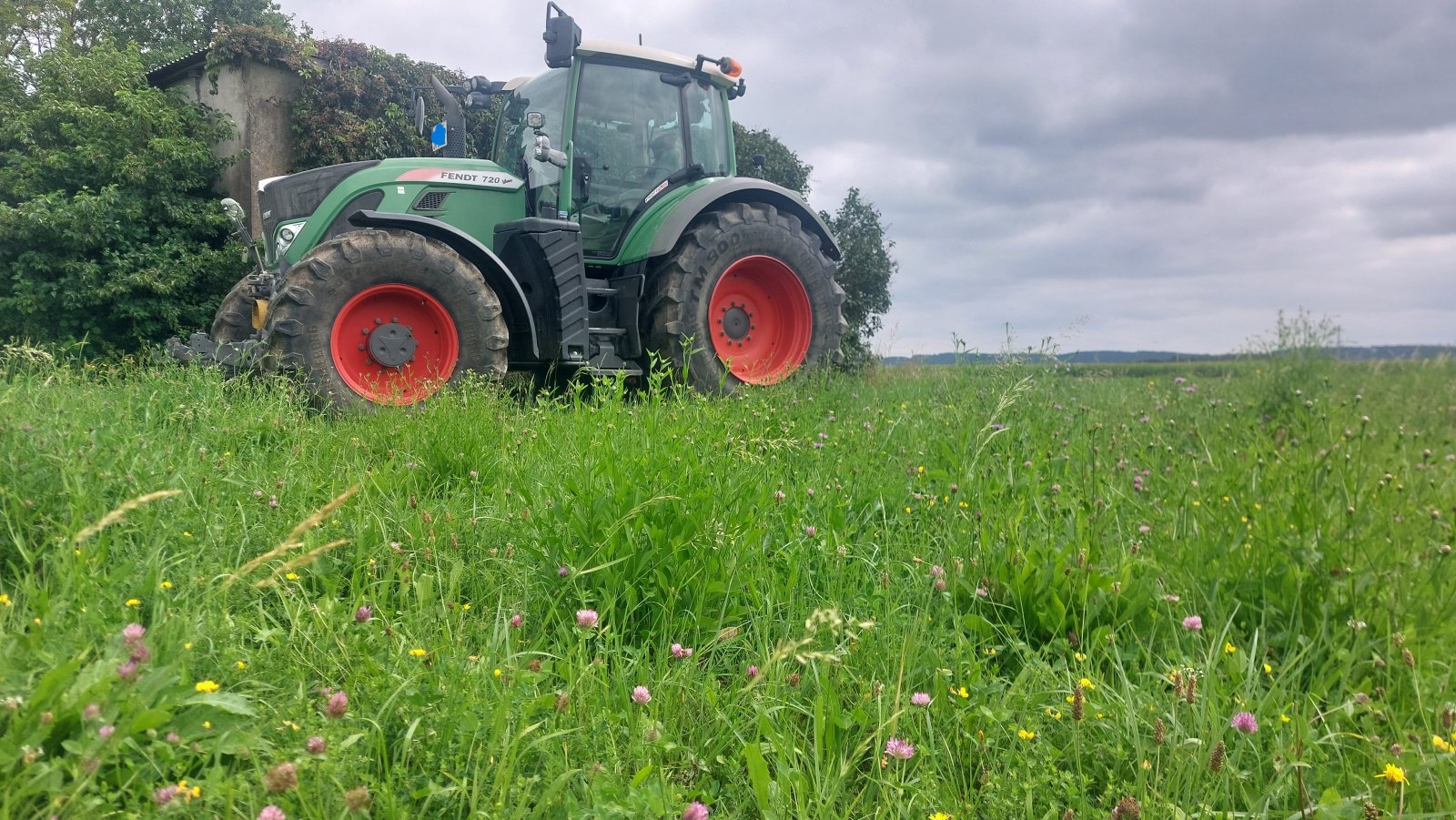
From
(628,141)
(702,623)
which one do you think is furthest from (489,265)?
(702,623)

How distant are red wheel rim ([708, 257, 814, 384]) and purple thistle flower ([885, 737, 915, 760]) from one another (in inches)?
201

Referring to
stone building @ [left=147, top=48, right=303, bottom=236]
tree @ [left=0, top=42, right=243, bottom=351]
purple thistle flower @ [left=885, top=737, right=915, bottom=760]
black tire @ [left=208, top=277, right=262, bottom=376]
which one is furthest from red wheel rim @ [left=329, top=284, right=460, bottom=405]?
stone building @ [left=147, top=48, right=303, bottom=236]

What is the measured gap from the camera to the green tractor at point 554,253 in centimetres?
514

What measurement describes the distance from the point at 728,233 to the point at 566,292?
144 cm

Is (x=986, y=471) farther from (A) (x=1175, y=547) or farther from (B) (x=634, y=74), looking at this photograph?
(B) (x=634, y=74)

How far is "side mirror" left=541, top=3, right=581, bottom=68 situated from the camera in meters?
6.01

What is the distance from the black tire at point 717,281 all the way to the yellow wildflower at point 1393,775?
4444 millimetres

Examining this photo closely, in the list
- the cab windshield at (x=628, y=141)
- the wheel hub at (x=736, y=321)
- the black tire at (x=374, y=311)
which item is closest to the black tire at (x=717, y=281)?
the wheel hub at (x=736, y=321)

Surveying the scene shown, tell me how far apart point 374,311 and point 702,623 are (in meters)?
4.03

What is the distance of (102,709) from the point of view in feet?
4.34

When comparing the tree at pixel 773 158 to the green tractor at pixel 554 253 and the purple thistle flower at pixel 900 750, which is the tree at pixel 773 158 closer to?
the green tractor at pixel 554 253

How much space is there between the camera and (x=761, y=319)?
7.21m

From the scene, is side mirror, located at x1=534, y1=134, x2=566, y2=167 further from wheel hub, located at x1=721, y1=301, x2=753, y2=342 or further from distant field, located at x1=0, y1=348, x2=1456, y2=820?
distant field, located at x1=0, y1=348, x2=1456, y2=820

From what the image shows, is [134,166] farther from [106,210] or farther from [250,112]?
[250,112]
